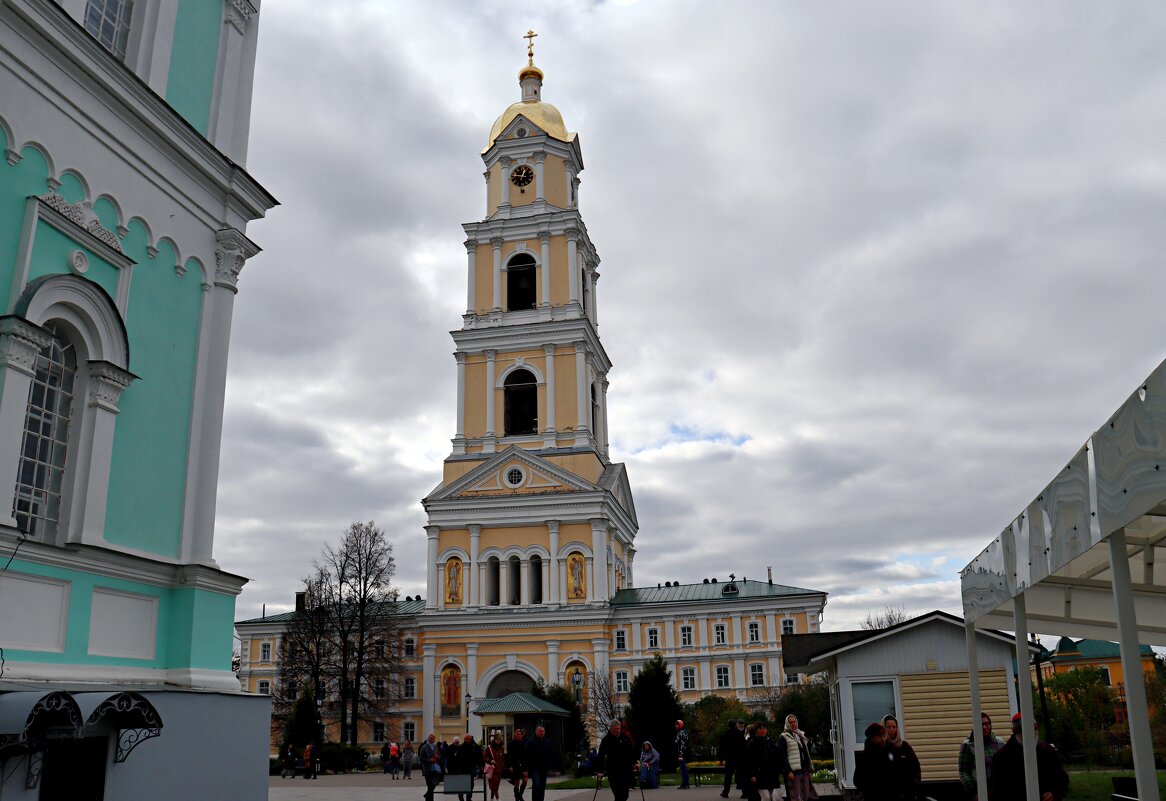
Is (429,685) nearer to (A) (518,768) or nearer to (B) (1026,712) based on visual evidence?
(A) (518,768)

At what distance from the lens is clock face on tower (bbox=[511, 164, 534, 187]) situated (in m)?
61.6

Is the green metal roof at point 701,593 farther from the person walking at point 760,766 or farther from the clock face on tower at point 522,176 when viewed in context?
the person walking at point 760,766

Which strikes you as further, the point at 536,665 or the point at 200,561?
the point at 536,665

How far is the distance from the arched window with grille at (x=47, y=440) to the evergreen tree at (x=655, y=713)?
30206mm

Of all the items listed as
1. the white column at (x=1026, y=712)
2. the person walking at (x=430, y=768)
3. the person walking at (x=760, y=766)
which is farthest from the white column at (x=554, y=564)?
the white column at (x=1026, y=712)

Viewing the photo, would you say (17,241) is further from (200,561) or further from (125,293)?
(200,561)

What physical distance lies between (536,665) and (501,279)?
21804mm

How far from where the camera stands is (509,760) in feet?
72.4

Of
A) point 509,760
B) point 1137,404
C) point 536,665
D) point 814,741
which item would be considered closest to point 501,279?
point 536,665

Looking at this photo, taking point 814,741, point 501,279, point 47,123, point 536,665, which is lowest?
point 814,741

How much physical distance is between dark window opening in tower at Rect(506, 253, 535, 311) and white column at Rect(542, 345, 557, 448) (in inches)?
176

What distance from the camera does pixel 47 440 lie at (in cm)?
1085

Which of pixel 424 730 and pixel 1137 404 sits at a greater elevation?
pixel 1137 404

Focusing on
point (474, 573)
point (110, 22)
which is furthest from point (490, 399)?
point (110, 22)
